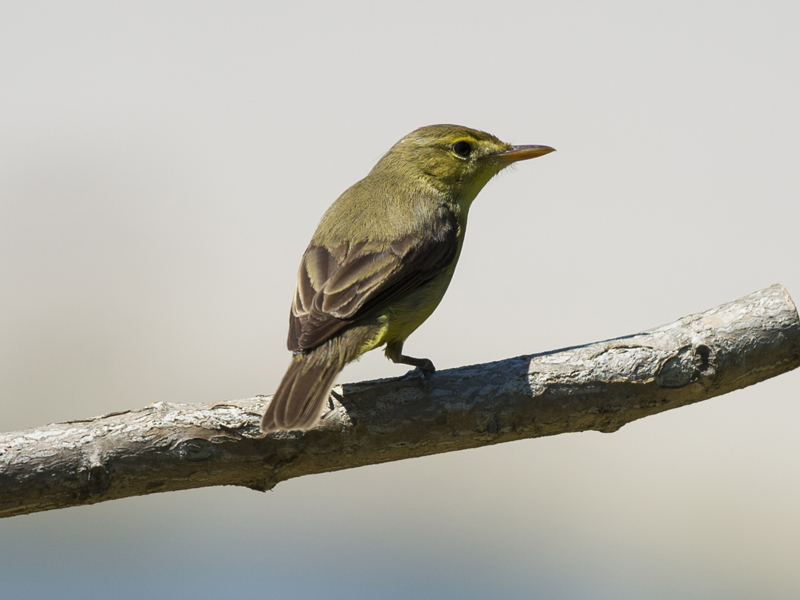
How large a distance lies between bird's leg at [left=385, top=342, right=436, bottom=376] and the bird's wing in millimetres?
357

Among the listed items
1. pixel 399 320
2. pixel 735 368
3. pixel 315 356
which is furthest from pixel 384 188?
pixel 735 368

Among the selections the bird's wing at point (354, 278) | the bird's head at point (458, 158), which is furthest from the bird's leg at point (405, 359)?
the bird's head at point (458, 158)

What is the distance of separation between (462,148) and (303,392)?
2.40 meters

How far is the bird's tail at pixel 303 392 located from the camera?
318cm

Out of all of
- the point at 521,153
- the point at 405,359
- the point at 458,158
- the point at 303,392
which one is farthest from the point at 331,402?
the point at 521,153

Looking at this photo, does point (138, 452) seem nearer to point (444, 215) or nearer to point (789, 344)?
point (444, 215)

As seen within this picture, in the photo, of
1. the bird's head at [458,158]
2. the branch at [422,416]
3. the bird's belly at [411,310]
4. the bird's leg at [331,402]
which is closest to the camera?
the branch at [422,416]

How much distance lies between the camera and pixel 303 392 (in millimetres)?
3348

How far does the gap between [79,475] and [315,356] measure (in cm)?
122

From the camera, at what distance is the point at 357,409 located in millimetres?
3580

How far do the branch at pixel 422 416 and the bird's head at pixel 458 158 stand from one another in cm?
165

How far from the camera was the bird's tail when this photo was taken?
10.4ft

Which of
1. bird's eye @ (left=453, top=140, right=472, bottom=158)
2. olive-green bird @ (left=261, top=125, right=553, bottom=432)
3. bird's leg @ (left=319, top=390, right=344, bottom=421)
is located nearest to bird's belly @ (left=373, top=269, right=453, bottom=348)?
olive-green bird @ (left=261, top=125, right=553, bottom=432)

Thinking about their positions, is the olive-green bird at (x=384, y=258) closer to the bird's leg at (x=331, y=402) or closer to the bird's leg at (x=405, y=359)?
the bird's leg at (x=405, y=359)
